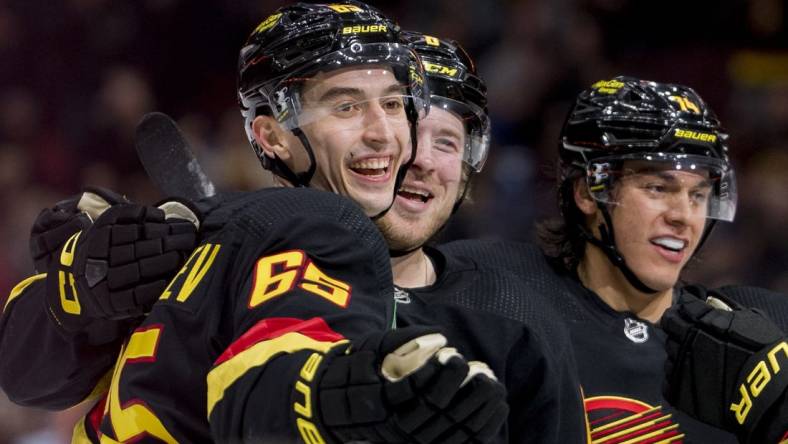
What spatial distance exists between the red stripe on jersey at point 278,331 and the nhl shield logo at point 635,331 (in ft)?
5.05

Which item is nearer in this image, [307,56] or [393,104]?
[307,56]

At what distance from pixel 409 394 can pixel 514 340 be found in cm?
103

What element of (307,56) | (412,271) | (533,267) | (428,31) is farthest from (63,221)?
(428,31)

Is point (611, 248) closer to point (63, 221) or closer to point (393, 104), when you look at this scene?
point (393, 104)

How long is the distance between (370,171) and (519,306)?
1.43 ft

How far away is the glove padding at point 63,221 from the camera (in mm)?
2439

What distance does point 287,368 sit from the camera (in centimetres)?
156

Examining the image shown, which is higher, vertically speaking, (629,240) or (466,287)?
(466,287)

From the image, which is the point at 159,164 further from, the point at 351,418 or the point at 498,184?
the point at 498,184

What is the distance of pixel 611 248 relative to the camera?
10.3 ft

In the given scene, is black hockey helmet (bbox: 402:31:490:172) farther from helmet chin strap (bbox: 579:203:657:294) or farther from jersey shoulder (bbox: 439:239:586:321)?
helmet chin strap (bbox: 579:203:657:294)

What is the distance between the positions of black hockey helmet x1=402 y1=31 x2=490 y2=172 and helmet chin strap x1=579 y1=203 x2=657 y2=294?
39 centimetres

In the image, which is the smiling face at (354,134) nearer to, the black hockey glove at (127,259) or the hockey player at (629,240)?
the black hockey glove at (127,259)

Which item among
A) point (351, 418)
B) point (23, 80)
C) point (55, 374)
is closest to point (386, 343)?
point (351, 418)
